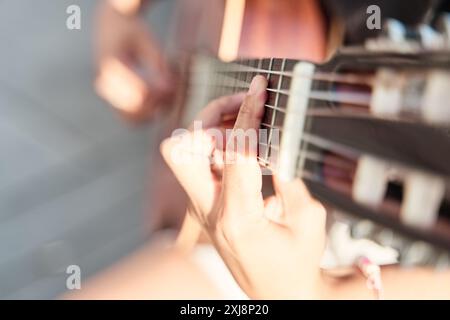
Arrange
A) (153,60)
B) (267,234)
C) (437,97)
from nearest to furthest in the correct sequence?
(437,97) < (267,234) < (153,60)

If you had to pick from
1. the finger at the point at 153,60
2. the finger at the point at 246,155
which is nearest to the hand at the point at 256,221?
the finger at the point at 246,155

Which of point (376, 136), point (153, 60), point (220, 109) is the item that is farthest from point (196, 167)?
point (153, 60)

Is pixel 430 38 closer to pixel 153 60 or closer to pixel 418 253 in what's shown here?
pixel 418 253

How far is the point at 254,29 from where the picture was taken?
14.1 inches

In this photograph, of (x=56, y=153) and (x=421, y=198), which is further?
(x=56, y=153)

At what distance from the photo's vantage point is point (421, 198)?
0.73ft

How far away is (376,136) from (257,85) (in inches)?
3.3

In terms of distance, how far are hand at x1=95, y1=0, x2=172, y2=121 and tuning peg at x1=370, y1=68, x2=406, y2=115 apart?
403 millimetres

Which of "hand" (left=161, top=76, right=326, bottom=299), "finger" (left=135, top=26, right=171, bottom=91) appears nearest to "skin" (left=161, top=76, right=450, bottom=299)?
"hand" (left=161, top=76, right=326, bottom=299)

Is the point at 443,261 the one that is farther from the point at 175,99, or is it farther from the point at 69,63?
the point at 69,63

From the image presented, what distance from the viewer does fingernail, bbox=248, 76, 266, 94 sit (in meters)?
0.30

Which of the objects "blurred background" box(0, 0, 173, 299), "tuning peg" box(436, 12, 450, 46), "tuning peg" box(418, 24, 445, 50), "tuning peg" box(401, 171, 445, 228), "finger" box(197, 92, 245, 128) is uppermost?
"tuning peg" box(436, 12, 450, 46)

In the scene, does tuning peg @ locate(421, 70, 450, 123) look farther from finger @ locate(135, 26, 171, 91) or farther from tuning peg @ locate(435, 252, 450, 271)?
finger @ locate(135, 26, 171, 91)

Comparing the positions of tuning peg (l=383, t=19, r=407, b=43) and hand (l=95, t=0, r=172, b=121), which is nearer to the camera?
tuning peg (l=383, t=19, r=407, b=43)
